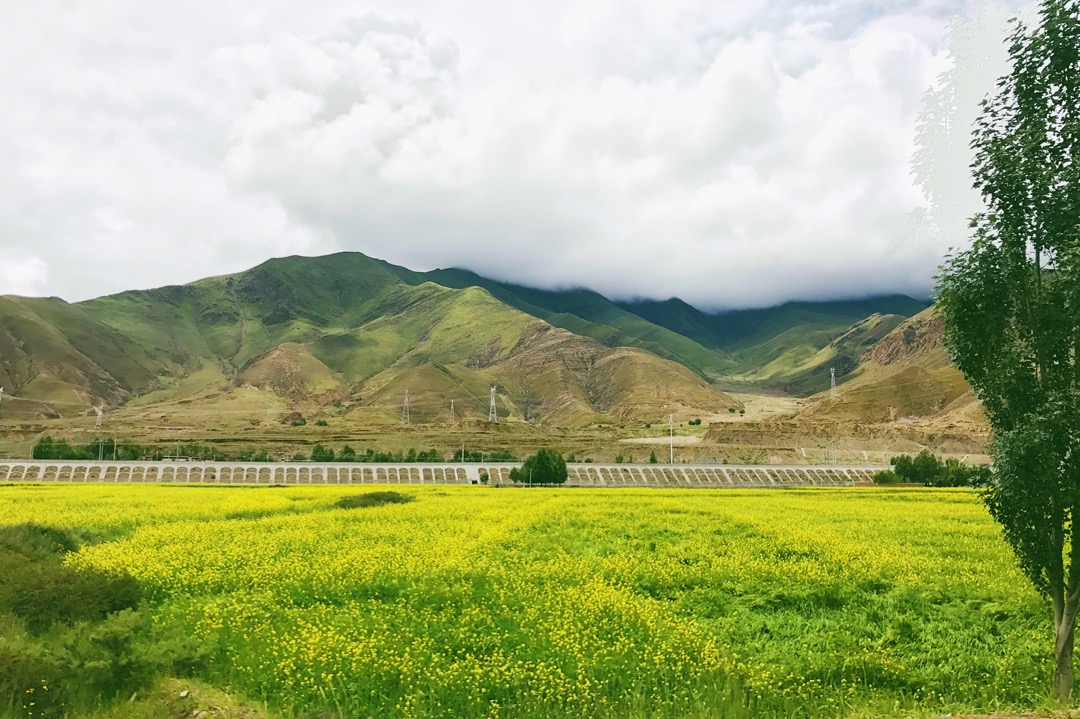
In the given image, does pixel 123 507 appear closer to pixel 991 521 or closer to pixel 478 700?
pixel 478 700

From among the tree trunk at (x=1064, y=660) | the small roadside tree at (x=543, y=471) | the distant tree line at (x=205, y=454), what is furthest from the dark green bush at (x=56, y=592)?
the distant tree line at (x=205, y=454)

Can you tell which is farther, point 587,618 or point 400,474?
point 400,474

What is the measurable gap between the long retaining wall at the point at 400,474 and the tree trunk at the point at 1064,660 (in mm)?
62729

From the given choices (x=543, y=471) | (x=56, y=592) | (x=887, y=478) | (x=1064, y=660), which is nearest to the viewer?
(x=1064, y=660)

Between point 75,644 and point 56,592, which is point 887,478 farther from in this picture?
point 75,644

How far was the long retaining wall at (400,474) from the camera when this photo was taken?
247 feet

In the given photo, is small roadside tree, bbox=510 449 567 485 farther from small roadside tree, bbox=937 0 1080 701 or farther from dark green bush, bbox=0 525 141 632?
small roadside tree, bbox=937 0 1080 701

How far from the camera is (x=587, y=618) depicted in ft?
47.3

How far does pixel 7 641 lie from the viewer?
39.2 ft

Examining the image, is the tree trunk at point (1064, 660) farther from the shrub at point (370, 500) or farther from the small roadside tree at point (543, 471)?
the small roadside tree at point (543, 471)

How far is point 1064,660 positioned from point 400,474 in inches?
2952

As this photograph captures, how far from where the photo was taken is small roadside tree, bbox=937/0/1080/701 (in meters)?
11.7

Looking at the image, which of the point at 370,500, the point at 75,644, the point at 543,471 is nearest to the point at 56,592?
the point at 75,644

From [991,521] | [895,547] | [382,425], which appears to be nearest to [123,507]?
[895,547]
